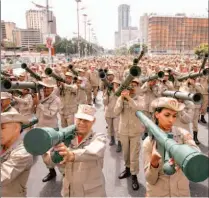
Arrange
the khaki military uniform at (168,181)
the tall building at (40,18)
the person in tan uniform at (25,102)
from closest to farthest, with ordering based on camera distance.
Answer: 1. the khaki military uniform at (168,181)
2. the person in tan uniform at (25,102)
3. the tall building at (40,18)

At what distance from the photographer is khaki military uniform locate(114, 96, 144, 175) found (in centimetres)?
432

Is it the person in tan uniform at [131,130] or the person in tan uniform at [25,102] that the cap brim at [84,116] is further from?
the person in tan uniform at [25,102]

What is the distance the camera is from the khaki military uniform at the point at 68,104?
611 centimetres

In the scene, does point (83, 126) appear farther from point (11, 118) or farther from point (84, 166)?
point (11, 118)

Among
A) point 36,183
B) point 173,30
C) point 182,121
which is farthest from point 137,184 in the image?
point 173,30

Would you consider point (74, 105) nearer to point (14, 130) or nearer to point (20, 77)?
point (20, 77)

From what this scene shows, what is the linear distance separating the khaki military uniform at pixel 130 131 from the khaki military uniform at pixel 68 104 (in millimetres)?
1977

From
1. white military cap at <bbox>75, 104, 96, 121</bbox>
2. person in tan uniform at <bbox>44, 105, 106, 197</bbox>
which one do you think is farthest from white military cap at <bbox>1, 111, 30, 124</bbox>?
white military cap at <bbox>75, 104, 96, 121</bbox>

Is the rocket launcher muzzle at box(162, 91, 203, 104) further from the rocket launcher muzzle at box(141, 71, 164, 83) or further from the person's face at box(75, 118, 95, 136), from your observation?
the rocket launcher muzzle at box(141, 71, 164, 83)

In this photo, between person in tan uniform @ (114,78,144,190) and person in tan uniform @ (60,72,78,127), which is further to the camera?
person in tan uniform @ (60,72,78,127)

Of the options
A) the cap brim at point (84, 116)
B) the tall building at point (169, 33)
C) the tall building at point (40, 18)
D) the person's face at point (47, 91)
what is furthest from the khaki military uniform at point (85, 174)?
the tall building at point (169, 33)

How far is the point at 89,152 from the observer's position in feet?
7.31

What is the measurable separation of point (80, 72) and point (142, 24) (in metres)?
106

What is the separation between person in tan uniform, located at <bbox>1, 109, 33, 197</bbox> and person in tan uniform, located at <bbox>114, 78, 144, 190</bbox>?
2.26m
